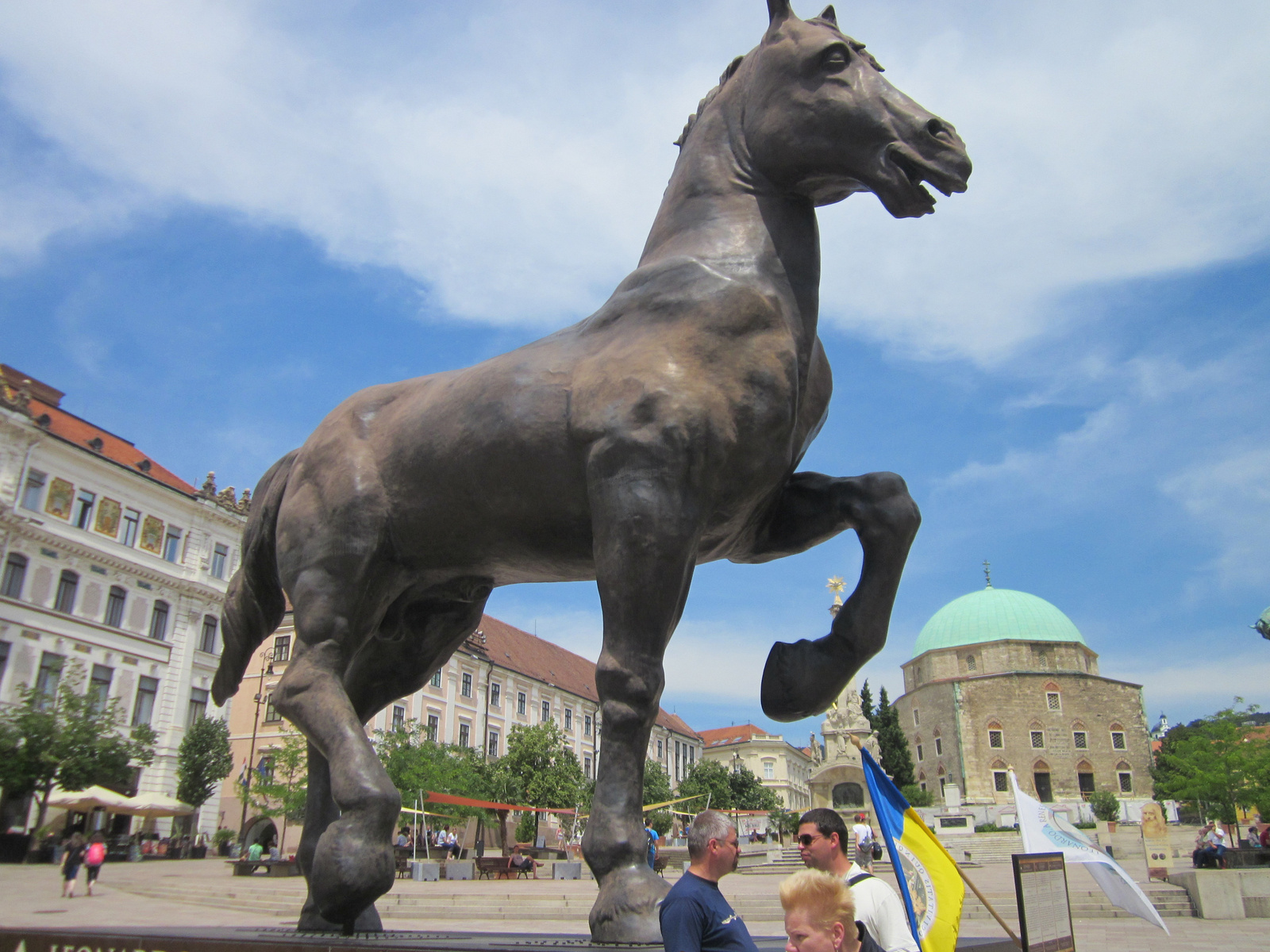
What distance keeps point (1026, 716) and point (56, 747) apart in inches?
3100

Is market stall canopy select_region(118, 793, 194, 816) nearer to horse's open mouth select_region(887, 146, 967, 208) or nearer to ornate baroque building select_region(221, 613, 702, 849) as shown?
ornate baroque building select_region(221, 613, 702, 849)

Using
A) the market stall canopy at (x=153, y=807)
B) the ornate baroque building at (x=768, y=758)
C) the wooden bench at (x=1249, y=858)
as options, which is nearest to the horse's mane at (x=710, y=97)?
the wooden bench at (x=1249, y=858)

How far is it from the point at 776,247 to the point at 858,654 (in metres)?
1.48

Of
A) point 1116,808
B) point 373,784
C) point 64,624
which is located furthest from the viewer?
point 1116,808

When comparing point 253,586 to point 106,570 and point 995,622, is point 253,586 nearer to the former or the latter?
point 106,570

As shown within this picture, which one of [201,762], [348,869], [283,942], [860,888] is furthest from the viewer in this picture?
[201,762]

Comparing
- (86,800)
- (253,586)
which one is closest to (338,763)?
(253,586)

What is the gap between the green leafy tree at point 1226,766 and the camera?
35.4 m

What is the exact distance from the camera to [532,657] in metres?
68.8

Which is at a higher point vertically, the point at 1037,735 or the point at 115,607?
the point at 115,607

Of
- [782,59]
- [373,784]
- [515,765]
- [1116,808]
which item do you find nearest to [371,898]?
[373,784]

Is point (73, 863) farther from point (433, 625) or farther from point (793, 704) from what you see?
point (793, 704)

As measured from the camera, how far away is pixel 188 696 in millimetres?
40312

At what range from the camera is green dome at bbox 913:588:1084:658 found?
292 ft
